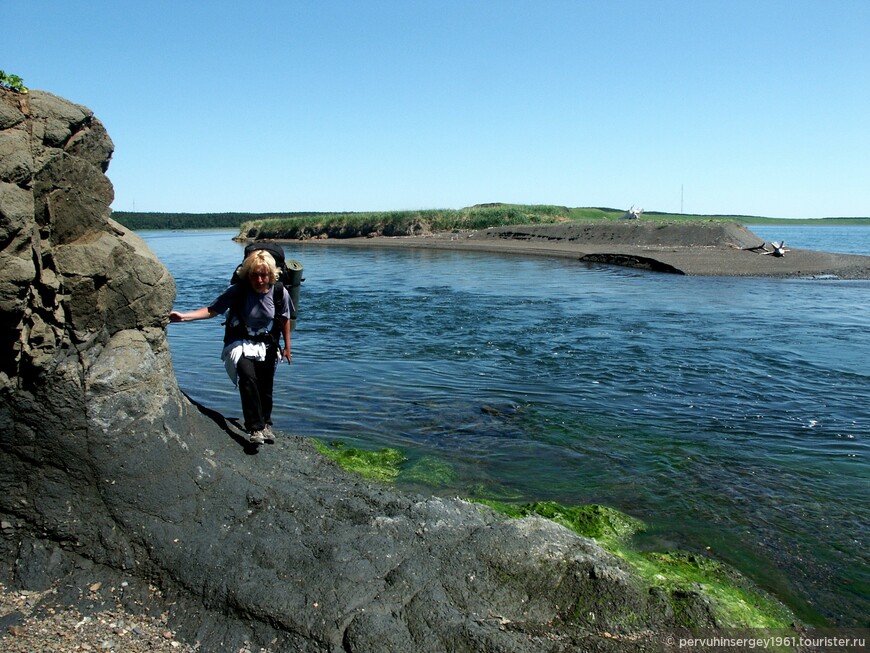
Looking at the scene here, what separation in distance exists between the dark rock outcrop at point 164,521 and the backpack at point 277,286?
2.58 feet

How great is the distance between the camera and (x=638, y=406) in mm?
10734

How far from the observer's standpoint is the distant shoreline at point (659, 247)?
31641 mm

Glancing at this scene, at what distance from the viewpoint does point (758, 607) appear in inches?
209

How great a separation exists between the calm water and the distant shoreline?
29.4 feet

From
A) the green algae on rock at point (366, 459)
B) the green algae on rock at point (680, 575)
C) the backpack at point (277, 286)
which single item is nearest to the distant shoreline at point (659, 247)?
the green algae on rock at point (366, 459)

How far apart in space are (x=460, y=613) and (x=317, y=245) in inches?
2401

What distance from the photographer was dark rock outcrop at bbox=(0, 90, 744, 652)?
4.46m

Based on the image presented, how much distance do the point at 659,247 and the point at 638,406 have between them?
108 feet

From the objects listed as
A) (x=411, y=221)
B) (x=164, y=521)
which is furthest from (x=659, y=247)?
(x=164, y=521)

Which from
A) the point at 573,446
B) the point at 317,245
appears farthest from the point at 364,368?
the point at 317,245

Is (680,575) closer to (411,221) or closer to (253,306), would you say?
(253,306)

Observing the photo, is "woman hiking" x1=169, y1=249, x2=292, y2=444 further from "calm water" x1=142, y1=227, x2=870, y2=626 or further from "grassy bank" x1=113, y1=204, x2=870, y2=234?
"grassy bank" x1=113, y1=204, x2=870, y2=234

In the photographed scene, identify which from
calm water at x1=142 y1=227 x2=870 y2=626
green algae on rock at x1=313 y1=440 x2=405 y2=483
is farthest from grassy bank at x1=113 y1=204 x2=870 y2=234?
green algae on rock at x1=313 y1=440 x2=405 y2=483

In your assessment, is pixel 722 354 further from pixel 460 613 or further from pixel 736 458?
pixel 460 613
